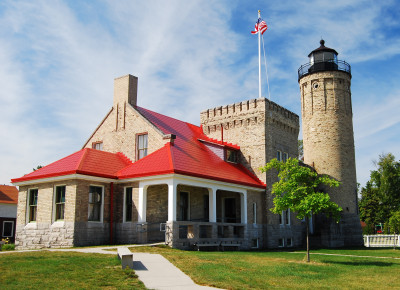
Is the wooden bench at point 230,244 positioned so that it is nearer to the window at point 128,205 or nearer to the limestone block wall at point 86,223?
the window at point 128,205

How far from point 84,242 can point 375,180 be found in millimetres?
41404

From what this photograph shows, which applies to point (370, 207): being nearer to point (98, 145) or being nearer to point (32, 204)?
point (98, 145)

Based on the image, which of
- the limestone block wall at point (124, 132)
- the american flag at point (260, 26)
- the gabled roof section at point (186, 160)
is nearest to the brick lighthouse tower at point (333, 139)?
the american flag at point (260, 26)

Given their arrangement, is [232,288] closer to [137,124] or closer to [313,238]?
[137,124]

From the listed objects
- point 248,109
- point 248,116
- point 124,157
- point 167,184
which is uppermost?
point 248,109

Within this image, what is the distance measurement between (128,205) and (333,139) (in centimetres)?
1787

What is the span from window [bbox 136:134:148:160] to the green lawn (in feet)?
34.8

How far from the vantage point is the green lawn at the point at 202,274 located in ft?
32.3

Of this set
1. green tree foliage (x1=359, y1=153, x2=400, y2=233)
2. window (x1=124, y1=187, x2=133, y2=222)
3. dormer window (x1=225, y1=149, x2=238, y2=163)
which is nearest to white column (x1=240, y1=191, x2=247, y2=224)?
dormer window (x1=225, y1=149, x2=238, y2=163)

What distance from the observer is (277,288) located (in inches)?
408

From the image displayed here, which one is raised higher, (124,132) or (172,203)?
(124,132)

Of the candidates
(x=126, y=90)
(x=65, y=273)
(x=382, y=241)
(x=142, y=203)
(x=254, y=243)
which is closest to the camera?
(x=65, y=273)

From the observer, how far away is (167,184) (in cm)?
2058

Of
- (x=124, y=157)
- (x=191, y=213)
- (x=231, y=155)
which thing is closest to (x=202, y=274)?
(x=191, y=213)
